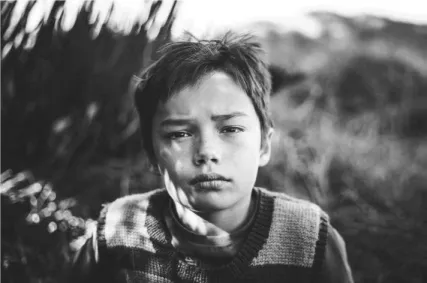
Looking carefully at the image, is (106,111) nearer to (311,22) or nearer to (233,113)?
(233,113)

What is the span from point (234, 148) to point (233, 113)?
10 cm

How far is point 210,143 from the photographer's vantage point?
1.49m

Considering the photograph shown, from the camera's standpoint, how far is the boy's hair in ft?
5.10

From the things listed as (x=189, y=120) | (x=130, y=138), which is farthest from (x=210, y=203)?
(x=130, y=138)

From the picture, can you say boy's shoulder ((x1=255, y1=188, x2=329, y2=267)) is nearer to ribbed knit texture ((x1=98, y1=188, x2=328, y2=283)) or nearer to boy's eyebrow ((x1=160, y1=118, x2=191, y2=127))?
ribbed knit texture ((x1=98, y1=188, x2=328, y2=283))

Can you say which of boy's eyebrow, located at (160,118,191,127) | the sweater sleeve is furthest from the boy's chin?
the sweater sleeve

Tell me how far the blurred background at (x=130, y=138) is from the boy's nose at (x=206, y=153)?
1.93 ft

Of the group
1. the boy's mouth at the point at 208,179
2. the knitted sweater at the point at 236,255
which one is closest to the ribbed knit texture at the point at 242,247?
the knitted sweater at the point at 236,255

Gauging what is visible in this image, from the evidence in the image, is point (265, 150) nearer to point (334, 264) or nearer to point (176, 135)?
point (176, 135)

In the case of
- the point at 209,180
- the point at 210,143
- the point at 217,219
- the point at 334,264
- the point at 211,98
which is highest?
the point at 211,98

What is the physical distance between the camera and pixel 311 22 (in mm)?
3057

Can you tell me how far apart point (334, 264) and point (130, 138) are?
3.49 ft

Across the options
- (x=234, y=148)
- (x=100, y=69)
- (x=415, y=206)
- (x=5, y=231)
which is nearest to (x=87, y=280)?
(x=5, y=231)

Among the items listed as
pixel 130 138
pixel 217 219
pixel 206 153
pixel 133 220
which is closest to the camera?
pixel 206 153
